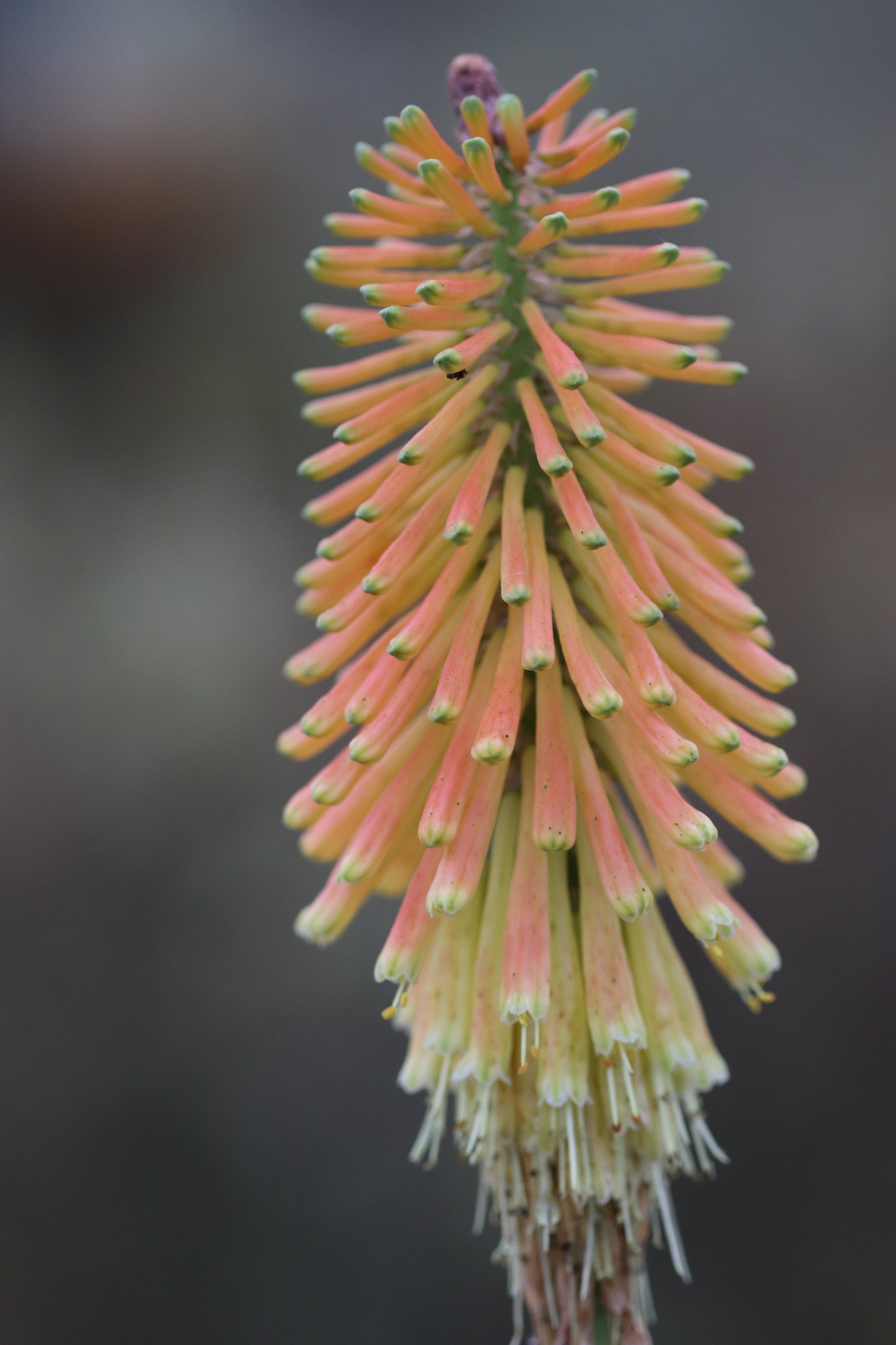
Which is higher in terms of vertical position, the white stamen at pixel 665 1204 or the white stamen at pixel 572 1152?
the white stamen at pixel 572 1152

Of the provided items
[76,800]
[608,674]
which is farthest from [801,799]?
[76,800]

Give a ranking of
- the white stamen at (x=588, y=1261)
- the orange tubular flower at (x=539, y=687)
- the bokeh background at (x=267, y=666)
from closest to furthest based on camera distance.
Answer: the orange tubular flower at (x=539, y=687) → the white stamen at (x=588, y=1261) → the bokeh background at (x=267, y=666)

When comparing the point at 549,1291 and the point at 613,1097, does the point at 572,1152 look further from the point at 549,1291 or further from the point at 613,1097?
the point at 549,1291

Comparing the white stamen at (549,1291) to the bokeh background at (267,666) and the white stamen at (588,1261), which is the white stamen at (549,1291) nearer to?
the white stamen at (588,1261)

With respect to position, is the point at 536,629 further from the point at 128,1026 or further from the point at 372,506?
the point at 128,1026

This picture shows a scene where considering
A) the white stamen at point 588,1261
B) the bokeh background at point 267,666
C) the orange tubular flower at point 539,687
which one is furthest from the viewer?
the bokeh background at point 267,666

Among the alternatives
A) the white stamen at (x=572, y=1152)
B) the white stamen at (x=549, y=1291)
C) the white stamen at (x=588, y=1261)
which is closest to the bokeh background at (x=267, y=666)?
the white stamen at (x=549, y=1291)

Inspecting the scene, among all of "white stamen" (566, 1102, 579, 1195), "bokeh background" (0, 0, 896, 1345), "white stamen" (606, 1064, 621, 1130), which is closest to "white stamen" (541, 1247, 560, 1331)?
"white stamen" (566, 1102, 579, 1195)
